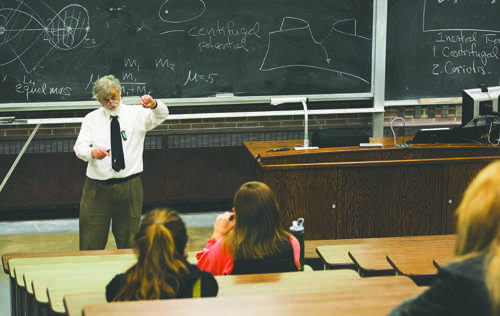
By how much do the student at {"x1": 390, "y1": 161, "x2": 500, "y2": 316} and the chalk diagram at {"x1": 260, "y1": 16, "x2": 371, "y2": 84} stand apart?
4.52 metres

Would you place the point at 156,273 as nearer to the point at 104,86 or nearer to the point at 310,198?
the point at 104,86

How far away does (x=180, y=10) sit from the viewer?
548cm

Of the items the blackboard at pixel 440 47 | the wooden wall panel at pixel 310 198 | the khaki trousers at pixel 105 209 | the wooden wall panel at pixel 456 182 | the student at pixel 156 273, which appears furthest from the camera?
the blackboard at pixel 440 47

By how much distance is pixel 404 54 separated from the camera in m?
5.92

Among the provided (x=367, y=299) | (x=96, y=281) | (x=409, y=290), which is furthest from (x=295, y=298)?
(x=96, y=281)

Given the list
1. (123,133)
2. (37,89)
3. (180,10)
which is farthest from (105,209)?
(180,10)

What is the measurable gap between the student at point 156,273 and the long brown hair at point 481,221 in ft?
3.37

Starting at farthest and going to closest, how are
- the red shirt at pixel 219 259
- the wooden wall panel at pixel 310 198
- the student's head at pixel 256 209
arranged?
the wooden wall panel at pixel 310 198 < the red shirt at pixel 219 259 < the student's head at pixel 256 209

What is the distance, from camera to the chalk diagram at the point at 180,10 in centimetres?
547

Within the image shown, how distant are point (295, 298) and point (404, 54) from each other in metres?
4.55

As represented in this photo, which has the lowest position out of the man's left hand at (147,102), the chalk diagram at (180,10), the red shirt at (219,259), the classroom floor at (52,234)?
the classroom floor at (52,234)

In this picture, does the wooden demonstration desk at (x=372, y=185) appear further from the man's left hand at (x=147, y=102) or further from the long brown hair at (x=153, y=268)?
the long brown hair at (x=153, y=268)

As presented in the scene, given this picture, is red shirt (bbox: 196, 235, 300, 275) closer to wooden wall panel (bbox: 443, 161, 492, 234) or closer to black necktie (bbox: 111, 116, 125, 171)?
black necktie (bbox: 111, 116, 125, 171)

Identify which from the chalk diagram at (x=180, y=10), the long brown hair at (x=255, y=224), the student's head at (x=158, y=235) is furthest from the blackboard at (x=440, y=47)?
the student's head at (x=158, y=235)
